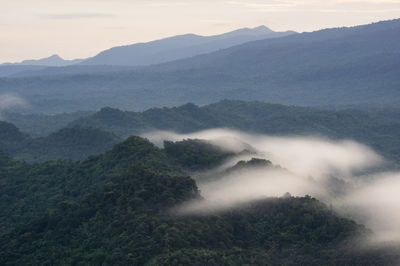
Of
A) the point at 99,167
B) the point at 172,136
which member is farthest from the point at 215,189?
the point at 172,136

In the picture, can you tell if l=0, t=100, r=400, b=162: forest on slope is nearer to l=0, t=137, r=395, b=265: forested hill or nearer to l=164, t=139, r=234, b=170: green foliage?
→ l=164, t=139, r=234, b=170: green foliage

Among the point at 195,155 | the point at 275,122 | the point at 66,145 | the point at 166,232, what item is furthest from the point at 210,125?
the point at 166,232

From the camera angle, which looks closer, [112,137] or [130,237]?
[130,237]

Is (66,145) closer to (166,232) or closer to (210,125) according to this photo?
(210,125)

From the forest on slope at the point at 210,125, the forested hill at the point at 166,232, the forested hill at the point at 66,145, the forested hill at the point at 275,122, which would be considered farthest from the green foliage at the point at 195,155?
the forested hill at the point at 275,122

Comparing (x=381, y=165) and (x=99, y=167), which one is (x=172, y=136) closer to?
(x=381, y=165)
